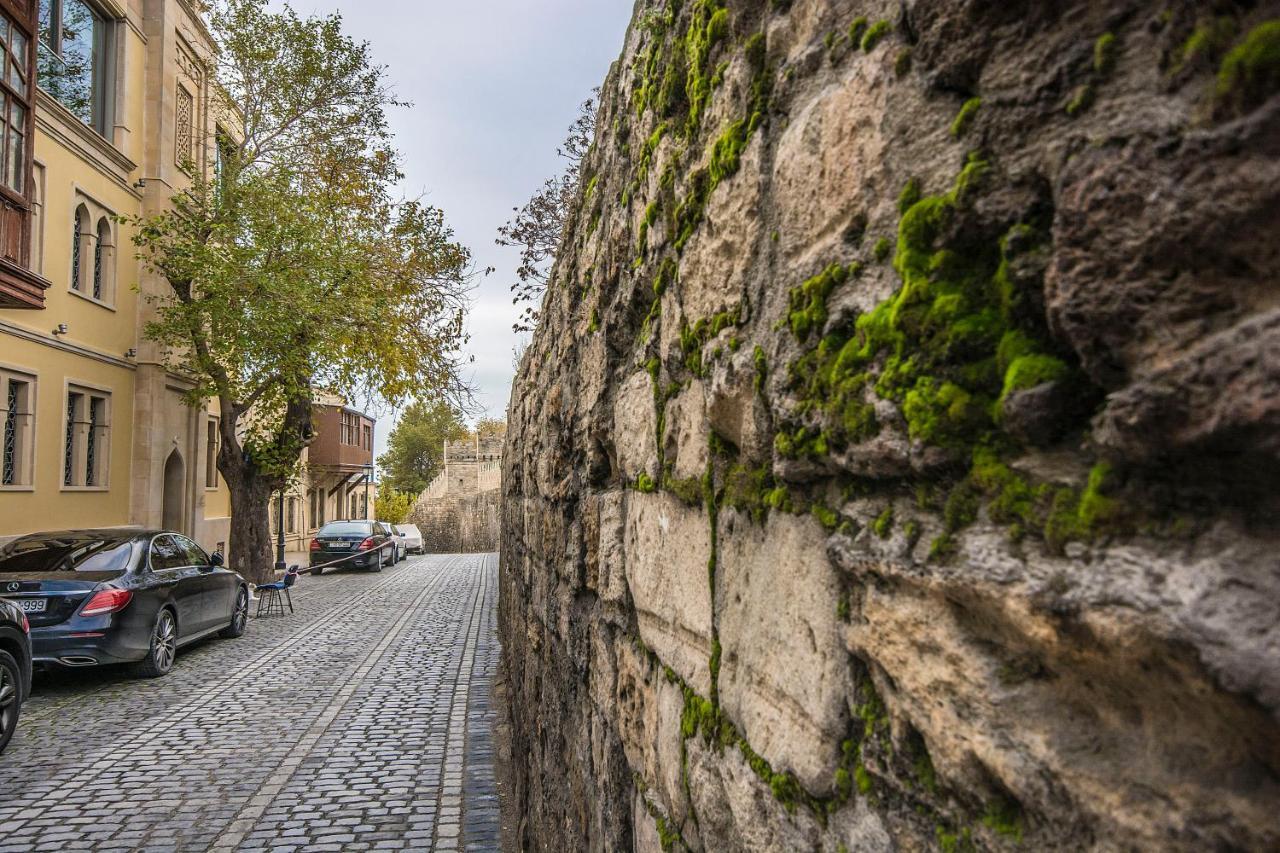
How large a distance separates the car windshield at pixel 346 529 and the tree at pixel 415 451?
127 ft

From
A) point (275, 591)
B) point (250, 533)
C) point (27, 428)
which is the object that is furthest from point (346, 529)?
point (27, 428)

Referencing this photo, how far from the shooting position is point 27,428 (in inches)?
615

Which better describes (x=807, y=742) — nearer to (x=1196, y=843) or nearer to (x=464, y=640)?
(x=1196, y=843)

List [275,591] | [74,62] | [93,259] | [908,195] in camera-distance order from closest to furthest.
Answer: [908,195], [275,591], [74,62], [93,259]

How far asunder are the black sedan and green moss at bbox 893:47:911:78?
10561 mm

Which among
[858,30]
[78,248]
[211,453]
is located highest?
[78,248]

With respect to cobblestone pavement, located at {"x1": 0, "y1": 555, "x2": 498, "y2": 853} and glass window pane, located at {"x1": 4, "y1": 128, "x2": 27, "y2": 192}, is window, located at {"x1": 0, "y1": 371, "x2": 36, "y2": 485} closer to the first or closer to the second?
glass window pane, located at {"x1": 4, "y1": 128, "x2": 27, "y2": 192}

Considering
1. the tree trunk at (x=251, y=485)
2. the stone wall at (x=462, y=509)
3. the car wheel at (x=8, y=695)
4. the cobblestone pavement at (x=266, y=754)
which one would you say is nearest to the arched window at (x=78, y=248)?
the tree trunk at (x=251, y=485)

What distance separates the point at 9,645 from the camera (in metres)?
7.57

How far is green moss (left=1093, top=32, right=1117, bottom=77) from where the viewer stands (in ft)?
2.74

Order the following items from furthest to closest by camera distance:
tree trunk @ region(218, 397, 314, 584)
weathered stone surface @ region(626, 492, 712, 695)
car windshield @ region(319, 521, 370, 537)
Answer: car windshield @ region(319, 521, 370, 537) < tree trunk @ region(218, 397, 314, 584) < weathered stone surface @ region(626, 492, 712, 695)

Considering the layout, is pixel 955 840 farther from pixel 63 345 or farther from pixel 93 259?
pixel 93 259

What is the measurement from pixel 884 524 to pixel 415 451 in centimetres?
7032

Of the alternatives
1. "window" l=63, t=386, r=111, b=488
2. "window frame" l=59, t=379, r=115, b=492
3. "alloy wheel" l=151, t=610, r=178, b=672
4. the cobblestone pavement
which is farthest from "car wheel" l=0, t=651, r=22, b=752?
"window" l=63, t=386, r=111, b=488
